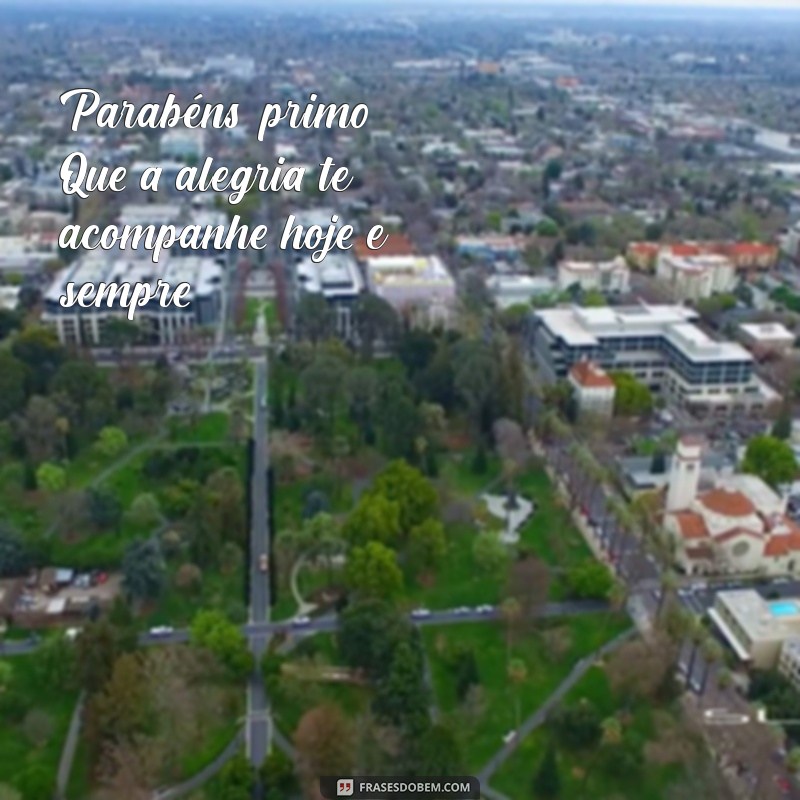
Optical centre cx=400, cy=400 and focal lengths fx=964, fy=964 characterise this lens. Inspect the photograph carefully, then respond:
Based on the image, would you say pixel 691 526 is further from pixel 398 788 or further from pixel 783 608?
pixel 398 788

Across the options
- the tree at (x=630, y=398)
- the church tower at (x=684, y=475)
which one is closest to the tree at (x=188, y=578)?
the church tower at (x=684, y=475)

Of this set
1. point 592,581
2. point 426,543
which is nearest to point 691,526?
point 592,581

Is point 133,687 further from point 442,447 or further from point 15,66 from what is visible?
point 15,66

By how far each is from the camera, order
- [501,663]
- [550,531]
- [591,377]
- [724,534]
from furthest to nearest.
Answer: [591,377] → [550,531] → [724,534] → [501,663]

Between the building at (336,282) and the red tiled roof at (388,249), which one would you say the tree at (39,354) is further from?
the red tiled roof at (388,249)

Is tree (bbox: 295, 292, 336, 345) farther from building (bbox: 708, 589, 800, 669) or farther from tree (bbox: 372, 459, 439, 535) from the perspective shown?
building (bbox: 708, 589, 800, 669)

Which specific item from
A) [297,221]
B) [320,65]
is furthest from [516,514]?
[320,65]
